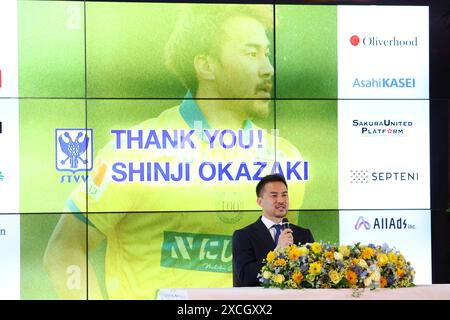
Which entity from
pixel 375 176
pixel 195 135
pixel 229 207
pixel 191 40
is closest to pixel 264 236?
pixel 229 207

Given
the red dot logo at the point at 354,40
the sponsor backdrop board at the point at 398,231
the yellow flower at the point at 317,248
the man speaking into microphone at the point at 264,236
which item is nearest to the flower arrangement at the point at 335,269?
the yellow flower at the point at 317,248

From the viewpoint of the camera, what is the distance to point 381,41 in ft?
19.1

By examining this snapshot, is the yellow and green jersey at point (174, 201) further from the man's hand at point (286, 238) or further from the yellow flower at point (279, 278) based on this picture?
the yellow flower at point (279, 278)

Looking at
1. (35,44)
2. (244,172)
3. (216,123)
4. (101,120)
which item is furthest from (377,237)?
(35,44)

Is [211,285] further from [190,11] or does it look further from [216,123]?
[190,11]

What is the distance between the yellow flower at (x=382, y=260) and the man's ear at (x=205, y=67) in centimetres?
276

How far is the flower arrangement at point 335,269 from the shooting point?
10.2 ft

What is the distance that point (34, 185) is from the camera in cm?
552

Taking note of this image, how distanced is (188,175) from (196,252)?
617 mm

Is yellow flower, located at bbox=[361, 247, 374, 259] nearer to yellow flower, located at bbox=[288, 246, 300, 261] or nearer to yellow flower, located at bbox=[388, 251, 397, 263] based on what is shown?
yellow flower, located at bbox=[388, 251, 397, 263]

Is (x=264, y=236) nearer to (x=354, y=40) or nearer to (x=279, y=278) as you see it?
(x=279, y=278)

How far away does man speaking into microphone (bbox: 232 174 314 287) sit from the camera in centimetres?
427

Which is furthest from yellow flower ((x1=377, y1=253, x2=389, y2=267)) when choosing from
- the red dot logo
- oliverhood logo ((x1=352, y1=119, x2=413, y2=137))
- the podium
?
the red dot logo

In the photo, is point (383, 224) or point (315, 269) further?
point (383, 224)
